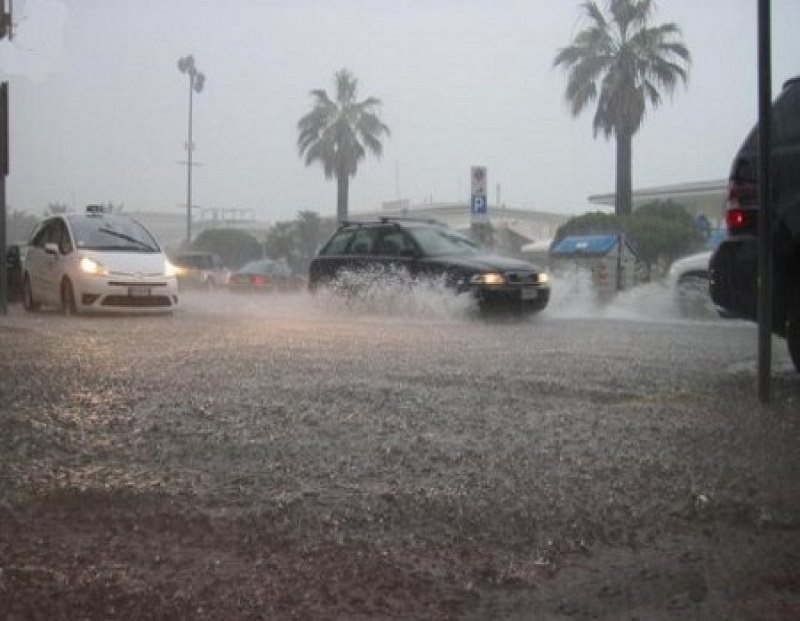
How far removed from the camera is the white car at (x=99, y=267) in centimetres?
1200

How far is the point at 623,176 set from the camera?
93.3 ft

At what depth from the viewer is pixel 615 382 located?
596 centimetres

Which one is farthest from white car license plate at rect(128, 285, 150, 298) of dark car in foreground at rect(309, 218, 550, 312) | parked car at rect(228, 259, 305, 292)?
parked car at rect(228, 259, 305, 292)

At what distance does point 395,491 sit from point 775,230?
3212mm

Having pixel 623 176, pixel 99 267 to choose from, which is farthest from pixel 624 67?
pixel 99 267

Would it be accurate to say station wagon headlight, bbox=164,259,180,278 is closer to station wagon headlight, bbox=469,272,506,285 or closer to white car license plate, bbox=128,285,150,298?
white car license plate, bbox=128,285,150,298

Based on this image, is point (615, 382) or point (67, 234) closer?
point (615, 382)

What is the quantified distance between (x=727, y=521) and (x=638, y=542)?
0.41 metres

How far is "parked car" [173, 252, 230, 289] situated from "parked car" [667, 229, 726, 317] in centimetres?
1752

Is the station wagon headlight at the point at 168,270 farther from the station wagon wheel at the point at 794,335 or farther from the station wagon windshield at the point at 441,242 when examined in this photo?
the station wagon wheel at the point at 794,335

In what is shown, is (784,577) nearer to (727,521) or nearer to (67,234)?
(727,521)

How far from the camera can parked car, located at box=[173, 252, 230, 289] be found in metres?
29.2

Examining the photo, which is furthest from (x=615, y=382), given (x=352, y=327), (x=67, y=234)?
(x=67, y=234)

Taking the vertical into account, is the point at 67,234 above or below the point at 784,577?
above
